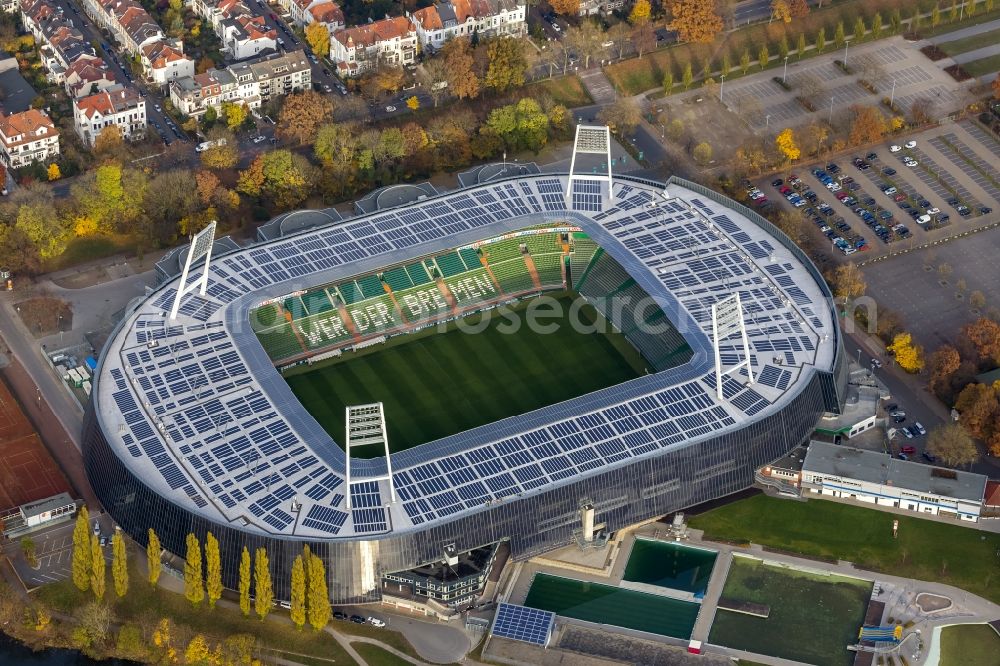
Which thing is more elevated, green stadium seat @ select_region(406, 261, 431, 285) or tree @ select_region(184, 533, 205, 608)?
green stadium seat @ select_region(406, 261, 431, 285)

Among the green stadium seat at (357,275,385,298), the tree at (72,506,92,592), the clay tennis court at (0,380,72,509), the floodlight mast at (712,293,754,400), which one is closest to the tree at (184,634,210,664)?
the tree at (72,506,92,592)

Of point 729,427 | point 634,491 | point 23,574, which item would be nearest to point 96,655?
point 23,574

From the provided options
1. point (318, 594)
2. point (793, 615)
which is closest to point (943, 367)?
point (793, 615)

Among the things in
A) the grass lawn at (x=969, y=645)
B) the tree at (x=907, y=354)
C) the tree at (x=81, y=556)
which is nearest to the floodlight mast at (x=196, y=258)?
the tree at (x=81, y=556)

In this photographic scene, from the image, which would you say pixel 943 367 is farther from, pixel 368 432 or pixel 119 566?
pixel 119 566

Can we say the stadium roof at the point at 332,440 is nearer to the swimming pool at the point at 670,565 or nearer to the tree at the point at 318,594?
the tree at the point at 318,594

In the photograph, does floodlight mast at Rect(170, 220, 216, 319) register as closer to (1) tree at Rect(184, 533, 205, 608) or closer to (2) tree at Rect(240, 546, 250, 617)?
(1) tree at Rect(184, 533, 205, 608)
